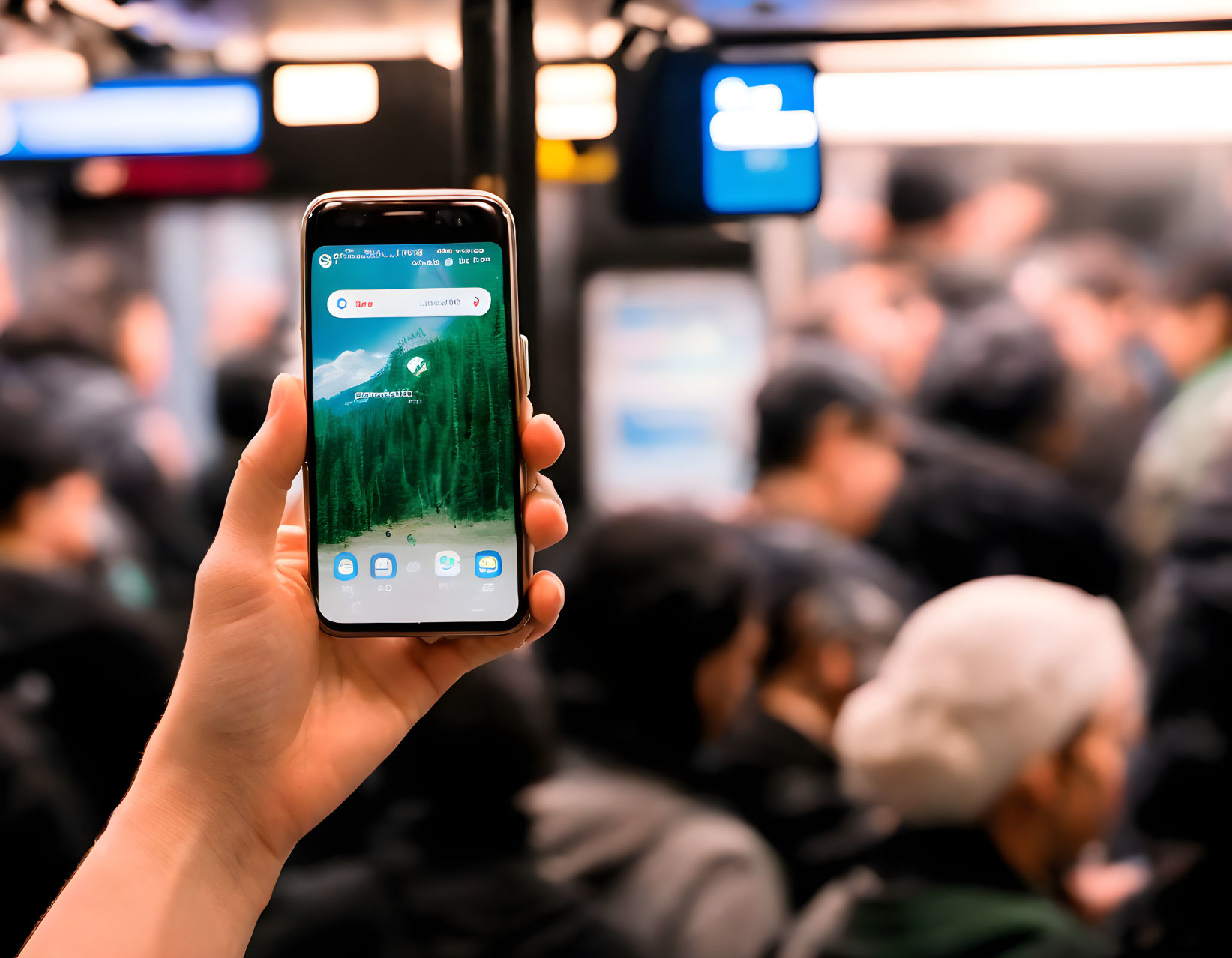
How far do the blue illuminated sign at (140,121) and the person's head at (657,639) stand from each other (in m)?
0.94

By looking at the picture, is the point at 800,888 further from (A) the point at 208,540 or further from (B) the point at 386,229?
(B) the point at 386,229

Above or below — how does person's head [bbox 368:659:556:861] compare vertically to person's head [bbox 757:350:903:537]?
below

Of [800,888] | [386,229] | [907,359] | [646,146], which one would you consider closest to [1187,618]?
[907,359]

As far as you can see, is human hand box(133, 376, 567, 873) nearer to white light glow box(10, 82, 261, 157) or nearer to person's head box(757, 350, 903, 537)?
person's head box(757, 350, 903, 537)

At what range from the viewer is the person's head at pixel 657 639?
65.7 inches

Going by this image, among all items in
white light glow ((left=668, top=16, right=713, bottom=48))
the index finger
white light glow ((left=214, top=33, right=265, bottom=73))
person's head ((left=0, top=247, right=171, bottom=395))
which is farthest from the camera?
person's head ((left=0, top=247, right=171, bottom=395))

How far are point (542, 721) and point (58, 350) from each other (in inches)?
44.3

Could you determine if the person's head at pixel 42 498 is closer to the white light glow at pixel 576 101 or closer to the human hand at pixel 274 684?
the white light glow at pixel 576 101

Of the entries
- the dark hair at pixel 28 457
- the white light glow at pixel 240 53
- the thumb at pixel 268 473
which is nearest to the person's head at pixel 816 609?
the thumb at pixel 268 473

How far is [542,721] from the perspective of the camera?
1.70 m

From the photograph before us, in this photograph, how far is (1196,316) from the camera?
5.44 feet

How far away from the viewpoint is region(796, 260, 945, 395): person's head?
1.68 m

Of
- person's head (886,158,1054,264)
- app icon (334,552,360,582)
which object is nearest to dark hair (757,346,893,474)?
person's head (886,158,1054,264)

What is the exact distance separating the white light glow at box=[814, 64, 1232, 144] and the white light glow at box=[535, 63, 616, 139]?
1.13 feet
